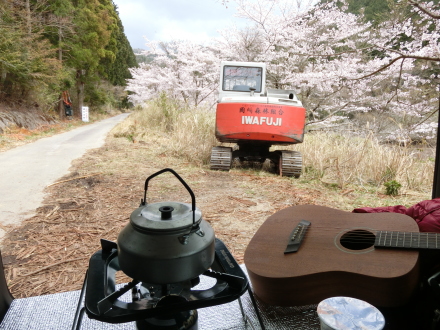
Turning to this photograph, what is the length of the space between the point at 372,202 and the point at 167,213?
6.12 feet

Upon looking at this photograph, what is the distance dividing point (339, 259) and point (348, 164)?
204cm

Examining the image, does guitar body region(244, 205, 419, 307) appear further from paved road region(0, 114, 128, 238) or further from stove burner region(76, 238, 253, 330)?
paved road region(0, 114, 128, 238)

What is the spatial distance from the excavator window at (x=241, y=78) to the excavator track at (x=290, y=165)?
746mm

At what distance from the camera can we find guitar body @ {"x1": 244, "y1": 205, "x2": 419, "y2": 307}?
68 cm

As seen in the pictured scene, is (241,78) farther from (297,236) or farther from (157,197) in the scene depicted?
(297,236)

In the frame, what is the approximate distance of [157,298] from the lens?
589 millimetres

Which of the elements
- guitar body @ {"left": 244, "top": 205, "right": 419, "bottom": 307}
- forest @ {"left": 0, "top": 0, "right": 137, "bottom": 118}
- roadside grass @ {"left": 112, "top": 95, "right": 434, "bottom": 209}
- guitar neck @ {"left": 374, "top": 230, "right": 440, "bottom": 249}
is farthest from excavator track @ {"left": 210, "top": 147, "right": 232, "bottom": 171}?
forest @ {"left": 0, "top": 0, "right": 137, "bottom": 118}

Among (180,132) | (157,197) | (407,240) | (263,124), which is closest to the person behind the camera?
(407,240)

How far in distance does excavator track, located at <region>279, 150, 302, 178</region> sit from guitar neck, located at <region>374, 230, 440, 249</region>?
1922mm

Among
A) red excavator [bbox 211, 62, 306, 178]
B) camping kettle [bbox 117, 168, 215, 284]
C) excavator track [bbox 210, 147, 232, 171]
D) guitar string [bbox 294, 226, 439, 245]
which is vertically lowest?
excavator track [bbox 210, 147, 232, 171]

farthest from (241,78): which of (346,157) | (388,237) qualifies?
(388,237)

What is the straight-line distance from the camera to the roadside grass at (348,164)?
2.21 meters

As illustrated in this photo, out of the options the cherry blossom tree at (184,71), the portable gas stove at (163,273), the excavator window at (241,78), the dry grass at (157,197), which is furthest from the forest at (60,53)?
the portable gas stove at (163,273)

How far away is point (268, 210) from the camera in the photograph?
6.20 feet
